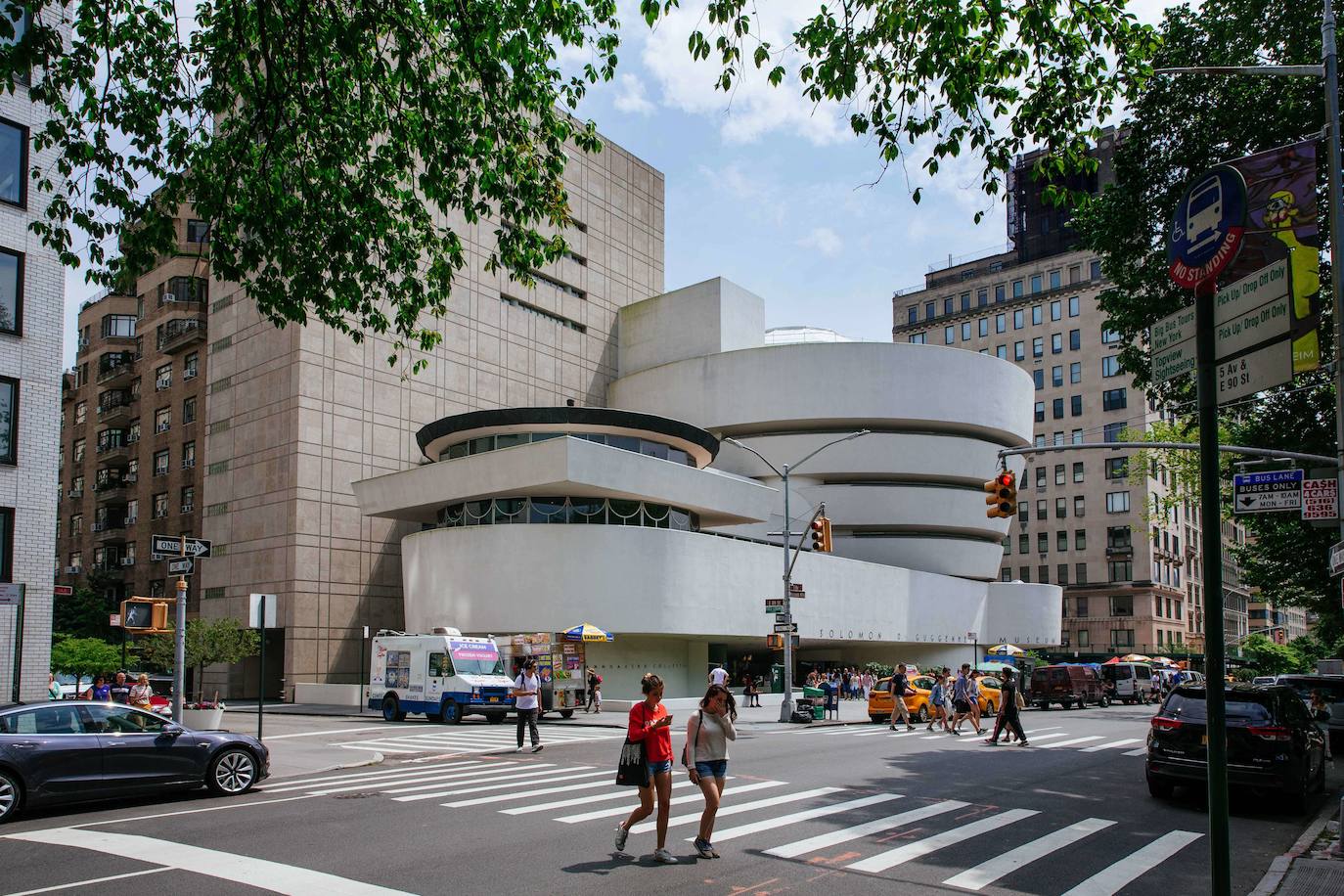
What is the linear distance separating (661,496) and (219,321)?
2729 centimetres

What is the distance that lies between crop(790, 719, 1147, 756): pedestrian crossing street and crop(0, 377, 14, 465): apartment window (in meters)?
21.1

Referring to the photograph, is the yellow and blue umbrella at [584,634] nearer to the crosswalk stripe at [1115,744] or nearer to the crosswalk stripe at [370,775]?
the crosswalk stripe at [370,775]

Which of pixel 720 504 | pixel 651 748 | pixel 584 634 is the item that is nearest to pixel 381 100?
pixel 651 748

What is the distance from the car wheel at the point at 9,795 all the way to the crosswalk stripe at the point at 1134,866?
12.1 metres

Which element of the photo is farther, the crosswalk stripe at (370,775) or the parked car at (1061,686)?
the parked car at (1061,686)

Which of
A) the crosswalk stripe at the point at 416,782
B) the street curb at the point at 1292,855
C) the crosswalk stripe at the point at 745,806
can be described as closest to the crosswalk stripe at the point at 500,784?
the crosswalk stripe at the point at 416,782

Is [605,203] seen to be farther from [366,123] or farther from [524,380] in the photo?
[366,123]

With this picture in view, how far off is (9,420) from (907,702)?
87.5 ft

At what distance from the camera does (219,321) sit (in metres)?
56.4

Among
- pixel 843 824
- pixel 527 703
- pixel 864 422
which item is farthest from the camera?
pixel 864 422

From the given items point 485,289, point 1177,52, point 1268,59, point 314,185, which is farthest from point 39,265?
point 485,289

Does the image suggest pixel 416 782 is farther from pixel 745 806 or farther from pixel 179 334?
pixel 179 334

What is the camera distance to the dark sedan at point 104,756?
513 inches

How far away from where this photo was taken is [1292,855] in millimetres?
11156
